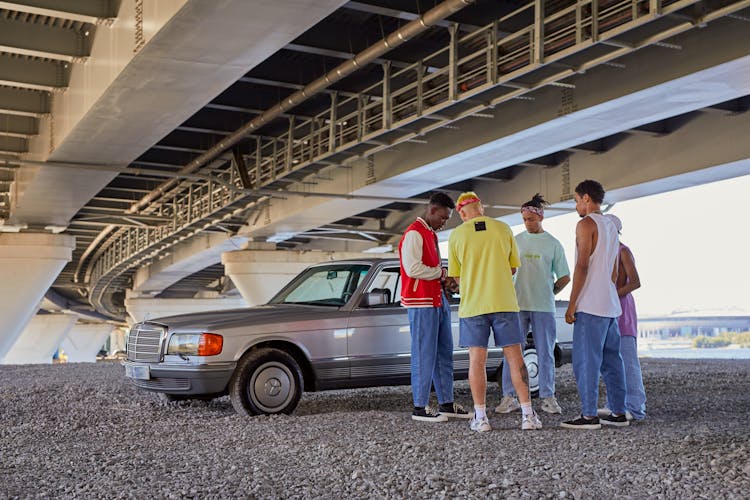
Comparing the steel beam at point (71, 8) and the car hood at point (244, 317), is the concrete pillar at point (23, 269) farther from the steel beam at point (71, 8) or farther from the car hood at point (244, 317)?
the car hood at point (244, 317)

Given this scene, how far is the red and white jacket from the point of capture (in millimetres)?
7973

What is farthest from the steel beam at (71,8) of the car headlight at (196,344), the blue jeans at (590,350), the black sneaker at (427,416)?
the blue jeans at (590,350)

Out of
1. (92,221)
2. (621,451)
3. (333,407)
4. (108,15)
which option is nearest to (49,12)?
(108,15)

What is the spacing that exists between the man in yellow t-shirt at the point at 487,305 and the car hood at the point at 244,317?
2124mm

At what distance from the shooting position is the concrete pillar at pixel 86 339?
366 feet

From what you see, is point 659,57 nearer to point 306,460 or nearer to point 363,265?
point 363,265

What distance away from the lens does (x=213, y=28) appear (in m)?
11.4

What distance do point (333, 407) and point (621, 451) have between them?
13.5 feet

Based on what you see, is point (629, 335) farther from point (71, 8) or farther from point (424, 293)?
point (71, 8)

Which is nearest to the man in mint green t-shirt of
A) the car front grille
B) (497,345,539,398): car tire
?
(497,345,539,398): car tire

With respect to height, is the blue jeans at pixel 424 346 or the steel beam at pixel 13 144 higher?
the steel beam at pixel 13 144

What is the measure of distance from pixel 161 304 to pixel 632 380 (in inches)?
2098

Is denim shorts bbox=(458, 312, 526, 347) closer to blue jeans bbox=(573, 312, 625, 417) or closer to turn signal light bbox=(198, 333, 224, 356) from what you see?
blue jeans bbox=(573, 312, 625, 417)

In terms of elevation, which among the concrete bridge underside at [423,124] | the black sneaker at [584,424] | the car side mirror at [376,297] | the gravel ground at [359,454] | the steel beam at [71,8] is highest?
→ the steel beam at [71,8]
